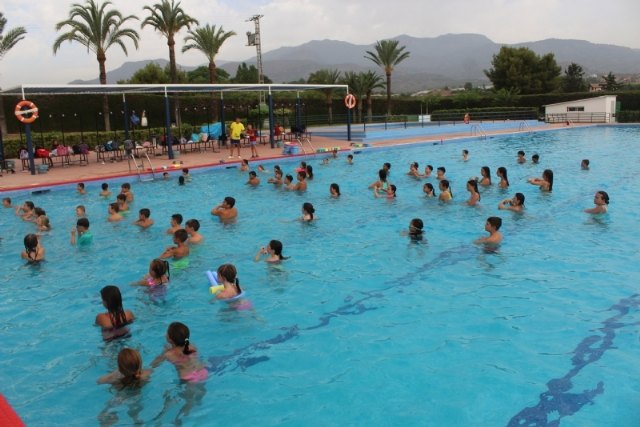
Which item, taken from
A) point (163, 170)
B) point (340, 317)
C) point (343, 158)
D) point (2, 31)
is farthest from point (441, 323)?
point (2, 31)

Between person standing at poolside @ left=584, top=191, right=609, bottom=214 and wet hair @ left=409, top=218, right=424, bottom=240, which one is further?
person standing at poolside @ left=584, top=191, right=609, bottom=214

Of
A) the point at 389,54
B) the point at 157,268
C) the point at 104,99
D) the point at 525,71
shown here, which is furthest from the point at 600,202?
the point at 525,71

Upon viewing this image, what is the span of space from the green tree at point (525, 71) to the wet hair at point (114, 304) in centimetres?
5560

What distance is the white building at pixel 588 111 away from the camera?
4128cm

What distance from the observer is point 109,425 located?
4781 millimetres

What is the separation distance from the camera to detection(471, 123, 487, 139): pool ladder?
31.2 m

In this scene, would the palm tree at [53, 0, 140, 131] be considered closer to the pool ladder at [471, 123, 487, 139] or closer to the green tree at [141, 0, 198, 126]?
the green tree at [141, 0, 198, 126]

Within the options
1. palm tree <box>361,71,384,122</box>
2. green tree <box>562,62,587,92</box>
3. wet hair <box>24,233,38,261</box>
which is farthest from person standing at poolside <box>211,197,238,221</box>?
green tree <box>562,62,587,92</box>

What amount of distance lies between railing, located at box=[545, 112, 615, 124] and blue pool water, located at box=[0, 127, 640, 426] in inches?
1275

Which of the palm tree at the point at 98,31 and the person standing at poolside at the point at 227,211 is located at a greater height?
the palm tree at the point at 98,31

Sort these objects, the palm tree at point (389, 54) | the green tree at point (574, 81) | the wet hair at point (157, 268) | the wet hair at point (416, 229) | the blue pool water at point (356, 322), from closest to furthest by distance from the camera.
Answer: the blue pool water at point (356, 322) < the wet hair at point (157, 268) < the wet hair at point (416, 229) < the palm tree at point (389, 54) < the green tree at point (574, 81)

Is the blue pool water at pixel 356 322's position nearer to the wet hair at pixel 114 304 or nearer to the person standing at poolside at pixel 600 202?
the wet hair at pixel 114 304

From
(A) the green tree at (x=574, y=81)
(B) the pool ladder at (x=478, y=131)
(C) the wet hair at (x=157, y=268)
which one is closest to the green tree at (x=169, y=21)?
(B) the pool ladder at (x=478, y=131)

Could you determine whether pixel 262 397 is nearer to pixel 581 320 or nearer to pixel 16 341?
pixel 16 341
